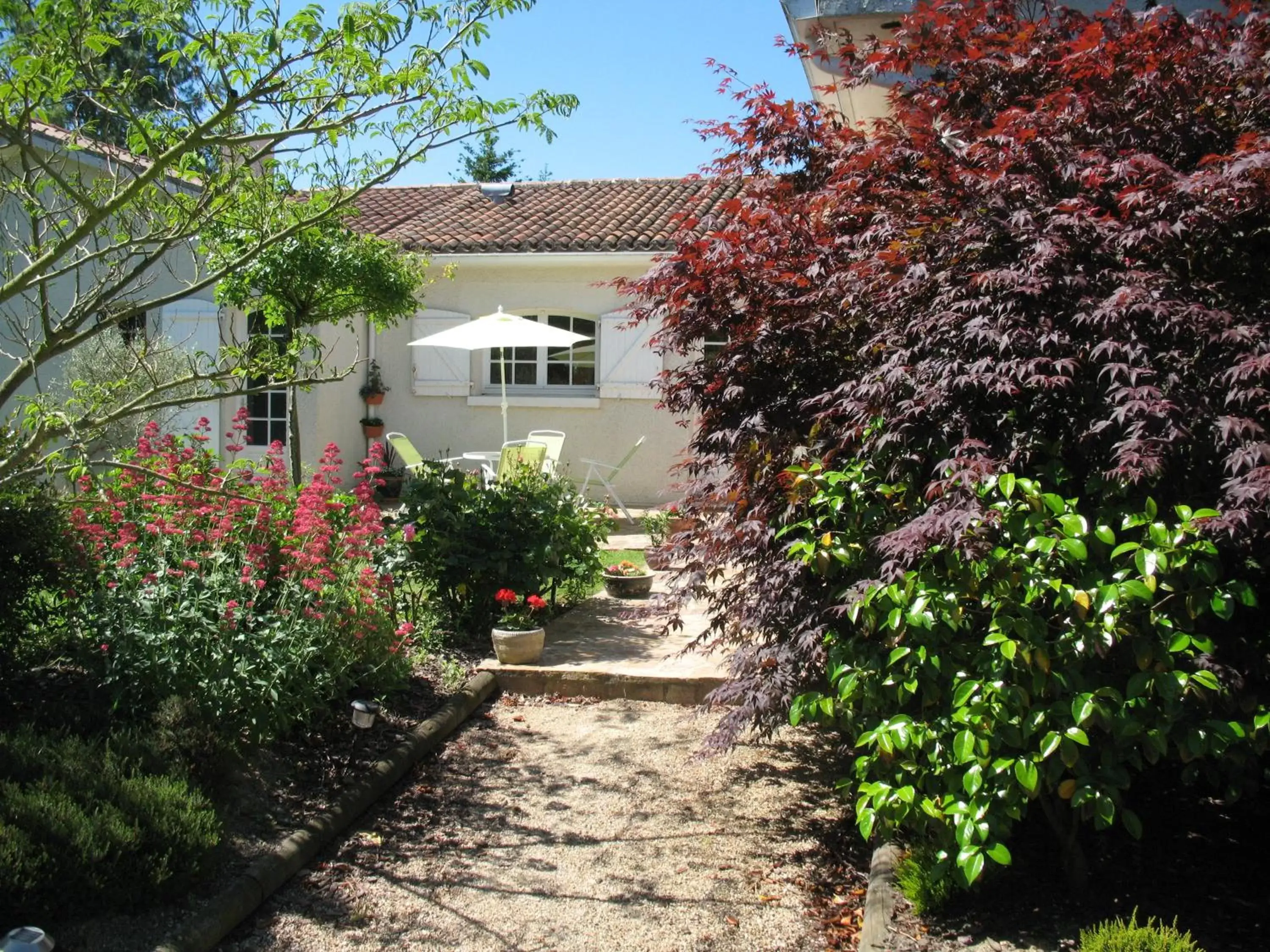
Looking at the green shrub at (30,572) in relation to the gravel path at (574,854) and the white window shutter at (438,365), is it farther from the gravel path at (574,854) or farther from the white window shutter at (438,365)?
the white window shutter at (438,365)

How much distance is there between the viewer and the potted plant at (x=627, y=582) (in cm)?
812

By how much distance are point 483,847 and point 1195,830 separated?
2.66 meters

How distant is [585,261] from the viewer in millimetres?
12875

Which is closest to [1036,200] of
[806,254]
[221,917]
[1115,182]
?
[1115,182]

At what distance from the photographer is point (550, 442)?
1219 centimetres

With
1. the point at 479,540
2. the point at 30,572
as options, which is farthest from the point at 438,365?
the point at 30,572

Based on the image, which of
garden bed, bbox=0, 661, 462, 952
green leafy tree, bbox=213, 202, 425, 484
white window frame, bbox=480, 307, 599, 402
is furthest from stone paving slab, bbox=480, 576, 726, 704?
white window frame, bbox=480, 307, 599, 402

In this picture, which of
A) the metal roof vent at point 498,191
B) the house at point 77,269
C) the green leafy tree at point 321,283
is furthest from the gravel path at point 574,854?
the metal roof vent at point 498,191

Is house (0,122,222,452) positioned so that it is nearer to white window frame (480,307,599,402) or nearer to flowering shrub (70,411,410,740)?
flowering shrub (70,411,410,740)

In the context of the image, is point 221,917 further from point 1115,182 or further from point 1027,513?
point 1115,182

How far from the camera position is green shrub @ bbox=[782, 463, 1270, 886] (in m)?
2.73

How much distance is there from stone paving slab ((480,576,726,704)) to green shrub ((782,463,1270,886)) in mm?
2217

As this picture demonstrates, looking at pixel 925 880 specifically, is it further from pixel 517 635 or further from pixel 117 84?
pixel 117 84

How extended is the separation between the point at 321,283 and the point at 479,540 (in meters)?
2.98
